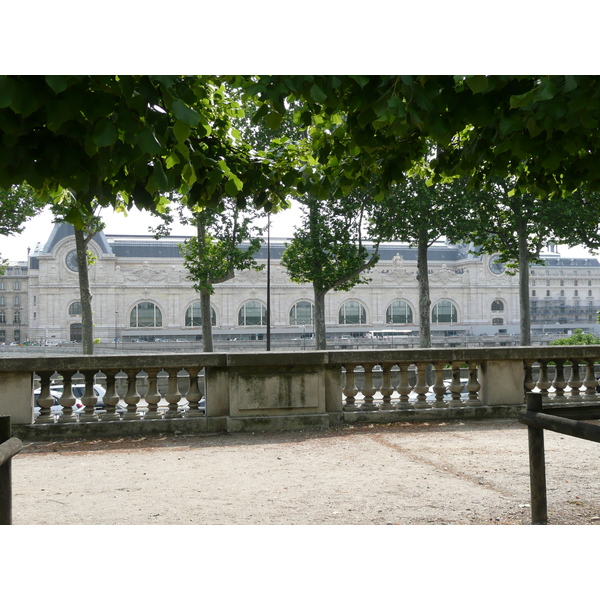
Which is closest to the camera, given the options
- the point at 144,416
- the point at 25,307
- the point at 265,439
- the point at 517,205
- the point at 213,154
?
the point at 213,154

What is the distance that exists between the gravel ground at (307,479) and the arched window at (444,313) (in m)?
86.2

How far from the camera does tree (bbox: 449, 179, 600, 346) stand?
28797 mm

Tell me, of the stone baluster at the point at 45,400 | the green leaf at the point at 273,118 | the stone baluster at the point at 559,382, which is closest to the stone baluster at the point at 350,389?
the stone baluster at the point at 559,382

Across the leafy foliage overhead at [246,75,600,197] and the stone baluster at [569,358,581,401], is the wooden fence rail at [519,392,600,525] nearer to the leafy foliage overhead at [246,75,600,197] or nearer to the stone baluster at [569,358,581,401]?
the leafy foliage overhead at [246,75,600,197]

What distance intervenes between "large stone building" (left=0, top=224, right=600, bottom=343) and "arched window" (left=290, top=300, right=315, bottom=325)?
141 millimetres

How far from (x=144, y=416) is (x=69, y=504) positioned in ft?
9.16

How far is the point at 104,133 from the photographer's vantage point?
Answer: 2.58 m

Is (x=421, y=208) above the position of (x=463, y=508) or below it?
above

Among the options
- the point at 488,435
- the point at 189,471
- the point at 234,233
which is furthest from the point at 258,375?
the point at 234,233

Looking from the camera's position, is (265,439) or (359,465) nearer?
(359,465)

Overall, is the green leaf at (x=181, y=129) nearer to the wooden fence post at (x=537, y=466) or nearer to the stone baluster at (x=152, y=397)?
the wooden fence post at (x=537, y=466)

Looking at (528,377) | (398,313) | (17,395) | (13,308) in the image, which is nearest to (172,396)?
(17,395)

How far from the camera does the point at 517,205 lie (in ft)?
96.3

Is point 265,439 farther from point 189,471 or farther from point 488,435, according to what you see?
point 488,435
